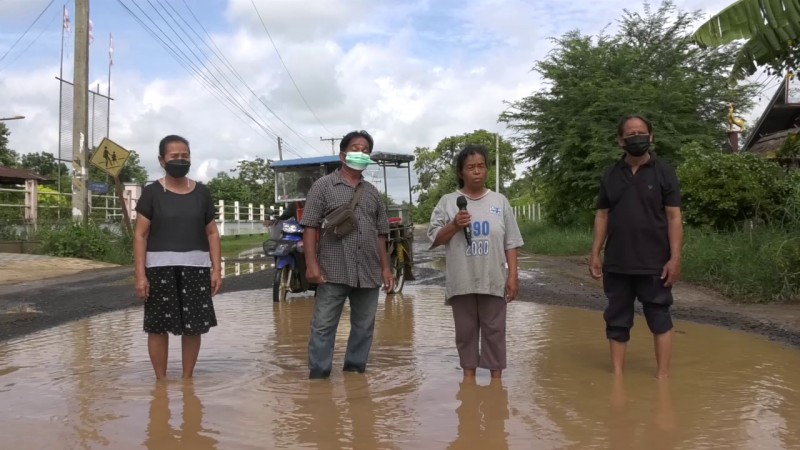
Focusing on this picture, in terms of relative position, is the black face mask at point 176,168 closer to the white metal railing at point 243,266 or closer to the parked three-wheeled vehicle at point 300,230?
the parked three-wheeled vehicle at point 300,230

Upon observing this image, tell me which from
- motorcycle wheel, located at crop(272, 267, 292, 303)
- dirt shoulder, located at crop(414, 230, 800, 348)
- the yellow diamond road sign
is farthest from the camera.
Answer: the yellow diamond road sign

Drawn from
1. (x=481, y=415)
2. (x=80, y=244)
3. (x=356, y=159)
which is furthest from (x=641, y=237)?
(x=80, y=244)

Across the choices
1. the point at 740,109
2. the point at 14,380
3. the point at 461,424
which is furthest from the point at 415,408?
the point at 740,109

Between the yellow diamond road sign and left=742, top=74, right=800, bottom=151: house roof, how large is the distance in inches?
695

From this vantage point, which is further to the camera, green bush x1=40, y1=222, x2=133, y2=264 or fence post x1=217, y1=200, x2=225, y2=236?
fence post x1=217, y1=200, x2=225, y2=236

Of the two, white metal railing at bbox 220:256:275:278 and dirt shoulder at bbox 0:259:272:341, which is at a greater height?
white metal railing at bbox 220:256:275:278

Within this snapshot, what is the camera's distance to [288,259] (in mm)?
8953

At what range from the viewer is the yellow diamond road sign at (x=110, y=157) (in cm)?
1274

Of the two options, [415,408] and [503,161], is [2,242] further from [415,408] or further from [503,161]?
[503,161]

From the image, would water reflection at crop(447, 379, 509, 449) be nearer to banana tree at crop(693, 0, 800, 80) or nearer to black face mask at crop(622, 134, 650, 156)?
black face mask at crop(622, 134, 650, 156)

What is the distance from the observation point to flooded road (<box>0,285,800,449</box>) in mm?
3639

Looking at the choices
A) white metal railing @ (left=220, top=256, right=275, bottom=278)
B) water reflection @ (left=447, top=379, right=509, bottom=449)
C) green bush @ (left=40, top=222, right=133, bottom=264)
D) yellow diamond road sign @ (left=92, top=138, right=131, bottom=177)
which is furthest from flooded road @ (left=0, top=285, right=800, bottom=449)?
green bush @ (left=40, top=222, right=133, bottom=264)

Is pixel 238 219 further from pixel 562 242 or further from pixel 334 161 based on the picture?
pixel 334 161

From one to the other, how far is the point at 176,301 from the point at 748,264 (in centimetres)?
750
